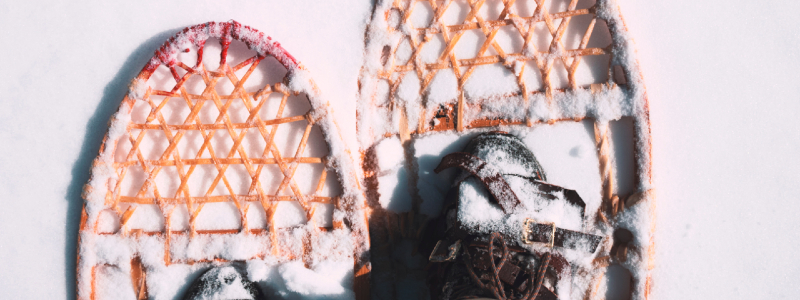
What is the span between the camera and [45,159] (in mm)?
1163

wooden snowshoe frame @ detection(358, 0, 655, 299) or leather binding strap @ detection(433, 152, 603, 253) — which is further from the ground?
wooden snowshoe frame @ detection(358, 0, 655, 299)

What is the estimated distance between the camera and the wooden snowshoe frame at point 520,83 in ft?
3.43

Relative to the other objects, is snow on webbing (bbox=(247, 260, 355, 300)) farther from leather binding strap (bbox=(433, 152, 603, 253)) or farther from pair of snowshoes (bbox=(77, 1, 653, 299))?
leather binding strap (bbox=(433, 152, 603, 253))

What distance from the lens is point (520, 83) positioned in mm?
1062

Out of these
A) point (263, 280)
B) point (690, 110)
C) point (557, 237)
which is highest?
point (690, 110)

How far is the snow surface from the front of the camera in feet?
3.71

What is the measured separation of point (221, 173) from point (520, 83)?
755 millimetres

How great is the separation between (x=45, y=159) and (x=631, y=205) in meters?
1.51

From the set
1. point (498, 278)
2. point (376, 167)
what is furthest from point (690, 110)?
point (376, 167)

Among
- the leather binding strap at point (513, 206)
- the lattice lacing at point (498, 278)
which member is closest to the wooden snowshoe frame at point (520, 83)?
the leather binding strap at point (513, 206)

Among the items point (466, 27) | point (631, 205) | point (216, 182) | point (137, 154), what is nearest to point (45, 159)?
point (137, 154)

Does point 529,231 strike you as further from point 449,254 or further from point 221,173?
point 221,173

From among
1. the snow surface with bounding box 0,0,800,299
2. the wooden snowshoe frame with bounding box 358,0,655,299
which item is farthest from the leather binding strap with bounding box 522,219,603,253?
the snow surface with bounding box 0,0,800,299

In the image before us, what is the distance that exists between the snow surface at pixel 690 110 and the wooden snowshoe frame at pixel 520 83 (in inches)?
3.3
